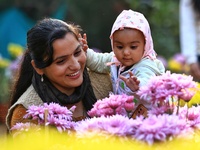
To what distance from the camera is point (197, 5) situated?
18.3ft

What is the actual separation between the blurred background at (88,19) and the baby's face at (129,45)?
9119mm

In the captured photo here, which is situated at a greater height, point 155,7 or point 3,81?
point 155,7

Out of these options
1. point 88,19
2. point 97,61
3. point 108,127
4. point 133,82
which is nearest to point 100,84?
Result: point 97,61

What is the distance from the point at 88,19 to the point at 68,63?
37.0ft

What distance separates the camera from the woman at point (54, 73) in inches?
143

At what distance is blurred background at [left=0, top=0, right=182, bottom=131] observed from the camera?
13594 mm

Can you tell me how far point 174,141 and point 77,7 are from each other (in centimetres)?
1228

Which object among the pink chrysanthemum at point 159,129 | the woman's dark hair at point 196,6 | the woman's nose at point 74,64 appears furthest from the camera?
the woman's dark hair at point 196,6

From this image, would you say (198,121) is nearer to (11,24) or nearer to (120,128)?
(120,128)


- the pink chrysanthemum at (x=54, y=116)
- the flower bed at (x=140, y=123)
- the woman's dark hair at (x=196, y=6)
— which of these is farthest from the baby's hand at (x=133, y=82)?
the woman's dark hair at (x=196, y=6)

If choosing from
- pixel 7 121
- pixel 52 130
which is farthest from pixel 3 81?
pixel 52 130

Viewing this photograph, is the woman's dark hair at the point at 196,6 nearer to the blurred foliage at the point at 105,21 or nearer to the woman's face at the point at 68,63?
the woman's face at the point at 68,63

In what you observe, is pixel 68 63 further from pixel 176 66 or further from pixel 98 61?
pixel 176 66

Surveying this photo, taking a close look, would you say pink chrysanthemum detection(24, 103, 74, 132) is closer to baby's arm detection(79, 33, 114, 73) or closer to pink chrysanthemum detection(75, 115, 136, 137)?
pink chrysanthemum detection(75, 115, 136, 137)
